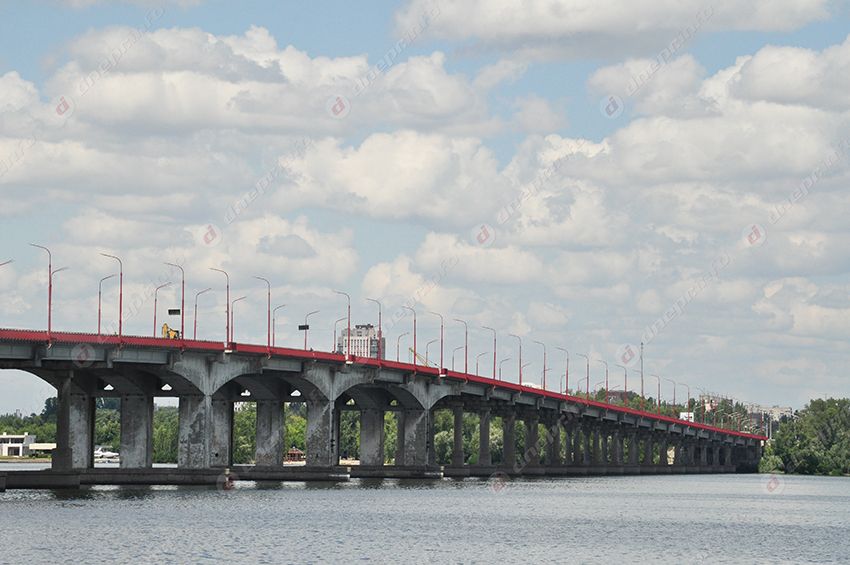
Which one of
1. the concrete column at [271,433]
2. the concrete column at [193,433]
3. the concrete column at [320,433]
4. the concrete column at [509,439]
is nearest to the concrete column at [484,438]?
the concrete column at [509,439]

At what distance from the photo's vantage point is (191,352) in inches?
4643

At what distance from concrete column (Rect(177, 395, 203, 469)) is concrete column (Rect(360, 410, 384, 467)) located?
4107cm

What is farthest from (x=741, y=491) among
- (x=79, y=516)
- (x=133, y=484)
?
(x=79, y=516)

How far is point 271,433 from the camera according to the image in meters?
142

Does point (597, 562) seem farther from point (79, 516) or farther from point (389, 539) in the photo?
point (79, 516)

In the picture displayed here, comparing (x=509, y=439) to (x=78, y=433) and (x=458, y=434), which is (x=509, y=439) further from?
(x=78, y=433)

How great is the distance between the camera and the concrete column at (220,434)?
128 meters

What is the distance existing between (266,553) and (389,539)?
415 inches

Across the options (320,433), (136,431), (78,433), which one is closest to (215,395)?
(320,433)

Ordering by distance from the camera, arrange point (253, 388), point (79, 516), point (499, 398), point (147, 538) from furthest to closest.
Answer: point (499, 398)
point (253, 388)
point (79, 516)
point (147, 538)

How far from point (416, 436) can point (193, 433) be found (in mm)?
41073

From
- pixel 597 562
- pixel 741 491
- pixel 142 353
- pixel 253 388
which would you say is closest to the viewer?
pixel 597 562

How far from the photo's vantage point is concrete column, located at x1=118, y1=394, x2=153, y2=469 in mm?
123500

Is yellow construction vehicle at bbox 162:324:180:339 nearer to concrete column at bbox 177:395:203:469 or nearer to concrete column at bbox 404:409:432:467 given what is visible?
concrete column at bbox 177:395:203:469
